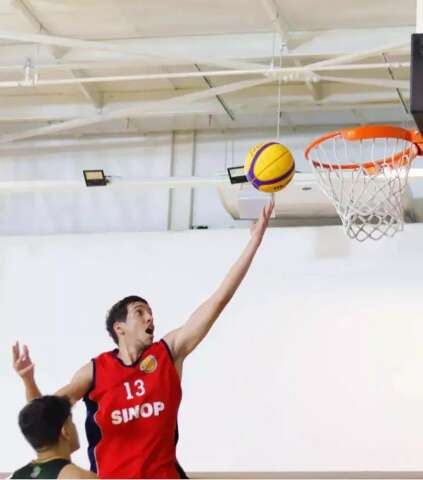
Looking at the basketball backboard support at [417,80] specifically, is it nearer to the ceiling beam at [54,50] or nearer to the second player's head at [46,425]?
the second player's head at [46,425]

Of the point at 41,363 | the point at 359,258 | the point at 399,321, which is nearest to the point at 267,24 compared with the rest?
the point at 359,258

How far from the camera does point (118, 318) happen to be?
486 centimetres

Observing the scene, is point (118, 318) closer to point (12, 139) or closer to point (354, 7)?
point (354, 7)

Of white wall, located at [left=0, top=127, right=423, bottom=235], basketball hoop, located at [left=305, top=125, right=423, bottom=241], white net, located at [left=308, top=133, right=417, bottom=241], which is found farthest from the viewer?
white wall, located at [left=0, top=127, right=423, bottom=235]

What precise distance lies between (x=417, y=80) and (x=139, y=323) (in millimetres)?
1862

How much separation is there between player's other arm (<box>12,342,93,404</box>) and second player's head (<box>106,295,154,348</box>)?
0.23m

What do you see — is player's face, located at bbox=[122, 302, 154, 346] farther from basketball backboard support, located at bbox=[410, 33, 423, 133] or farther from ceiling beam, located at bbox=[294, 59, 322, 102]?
ceiling beam, located at bbox=[294, 59, 322, 102]

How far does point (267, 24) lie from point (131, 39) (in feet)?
4.13

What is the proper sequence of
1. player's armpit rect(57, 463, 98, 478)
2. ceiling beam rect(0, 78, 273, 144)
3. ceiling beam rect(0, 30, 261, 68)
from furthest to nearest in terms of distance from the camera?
ceiling beam rect(0, 78, 273, 144) < ceiling beam rect(0, 30, 261, 68) < player's armpit rect(57, 463, 98, 478)

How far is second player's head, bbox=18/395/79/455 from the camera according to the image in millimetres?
3695

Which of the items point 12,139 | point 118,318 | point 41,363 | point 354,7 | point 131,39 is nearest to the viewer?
point 118,318

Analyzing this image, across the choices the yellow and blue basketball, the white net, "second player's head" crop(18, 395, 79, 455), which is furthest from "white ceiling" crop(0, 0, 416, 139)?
"second player's head" crop(18, 395, 79, 455)

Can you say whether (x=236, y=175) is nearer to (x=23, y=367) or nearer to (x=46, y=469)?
(x=23, y=367)

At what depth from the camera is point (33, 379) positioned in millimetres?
4578
